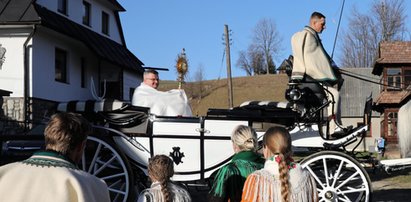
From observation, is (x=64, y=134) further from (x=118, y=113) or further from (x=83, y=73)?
(x=83, y=73)

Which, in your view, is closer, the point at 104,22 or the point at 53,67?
the point at 53,67

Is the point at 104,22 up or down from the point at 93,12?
down

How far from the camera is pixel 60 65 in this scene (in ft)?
70.5

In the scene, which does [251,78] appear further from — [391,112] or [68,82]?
[68,82]

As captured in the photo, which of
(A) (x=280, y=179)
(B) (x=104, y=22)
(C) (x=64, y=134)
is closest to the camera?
(C) (x=64, y=134)

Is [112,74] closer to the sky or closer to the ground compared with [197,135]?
closer to the sky

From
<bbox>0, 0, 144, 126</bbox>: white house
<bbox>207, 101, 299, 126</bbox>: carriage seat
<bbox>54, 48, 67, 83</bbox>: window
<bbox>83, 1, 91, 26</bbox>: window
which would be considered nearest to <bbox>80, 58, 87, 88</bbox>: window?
<bbox>0, 0, 144, 126</bbox>: white house

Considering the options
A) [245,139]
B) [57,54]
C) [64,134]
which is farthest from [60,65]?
[64,134]

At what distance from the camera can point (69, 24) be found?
21.8 metres

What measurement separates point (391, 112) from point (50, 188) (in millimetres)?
37850

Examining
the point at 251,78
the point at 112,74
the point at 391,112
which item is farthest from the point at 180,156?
the point at 251,78

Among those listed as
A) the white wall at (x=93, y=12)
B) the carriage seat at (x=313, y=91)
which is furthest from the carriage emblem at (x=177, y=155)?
the white wall at (x=93, y=12)

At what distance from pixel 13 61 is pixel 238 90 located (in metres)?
49.2

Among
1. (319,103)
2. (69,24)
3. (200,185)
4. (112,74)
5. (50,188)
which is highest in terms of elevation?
(69,24)
